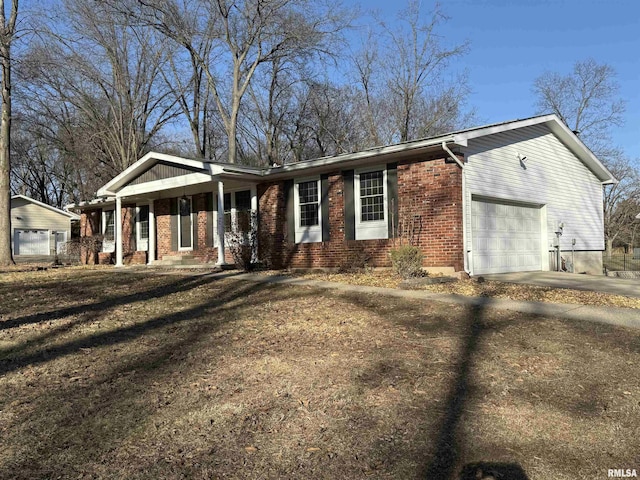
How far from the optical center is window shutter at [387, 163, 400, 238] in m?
11.9

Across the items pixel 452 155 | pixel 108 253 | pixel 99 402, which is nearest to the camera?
pixel 99 402

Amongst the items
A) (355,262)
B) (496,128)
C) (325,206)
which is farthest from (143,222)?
(496,128)

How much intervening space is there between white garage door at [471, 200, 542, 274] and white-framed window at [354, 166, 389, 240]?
7.24 ft

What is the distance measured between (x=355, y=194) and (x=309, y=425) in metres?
9.65

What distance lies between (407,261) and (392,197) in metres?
2.30

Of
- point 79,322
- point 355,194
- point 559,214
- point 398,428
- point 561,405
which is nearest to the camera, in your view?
point 398,428

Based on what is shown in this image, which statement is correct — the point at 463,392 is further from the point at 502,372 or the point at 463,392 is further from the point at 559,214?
the point at 559,214

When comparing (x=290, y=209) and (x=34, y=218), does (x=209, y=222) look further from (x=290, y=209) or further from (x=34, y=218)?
(x=34, y=218)

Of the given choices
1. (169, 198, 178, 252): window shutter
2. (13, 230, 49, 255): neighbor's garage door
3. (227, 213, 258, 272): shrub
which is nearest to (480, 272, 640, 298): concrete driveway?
(227, 213, 258, 272): shrub

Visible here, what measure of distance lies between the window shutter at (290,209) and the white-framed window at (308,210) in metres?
0.10

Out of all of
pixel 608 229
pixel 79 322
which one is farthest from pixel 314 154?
pixel 79 322

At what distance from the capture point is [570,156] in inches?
641

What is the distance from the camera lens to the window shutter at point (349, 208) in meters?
12.7

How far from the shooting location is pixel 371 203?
40.9 feet
